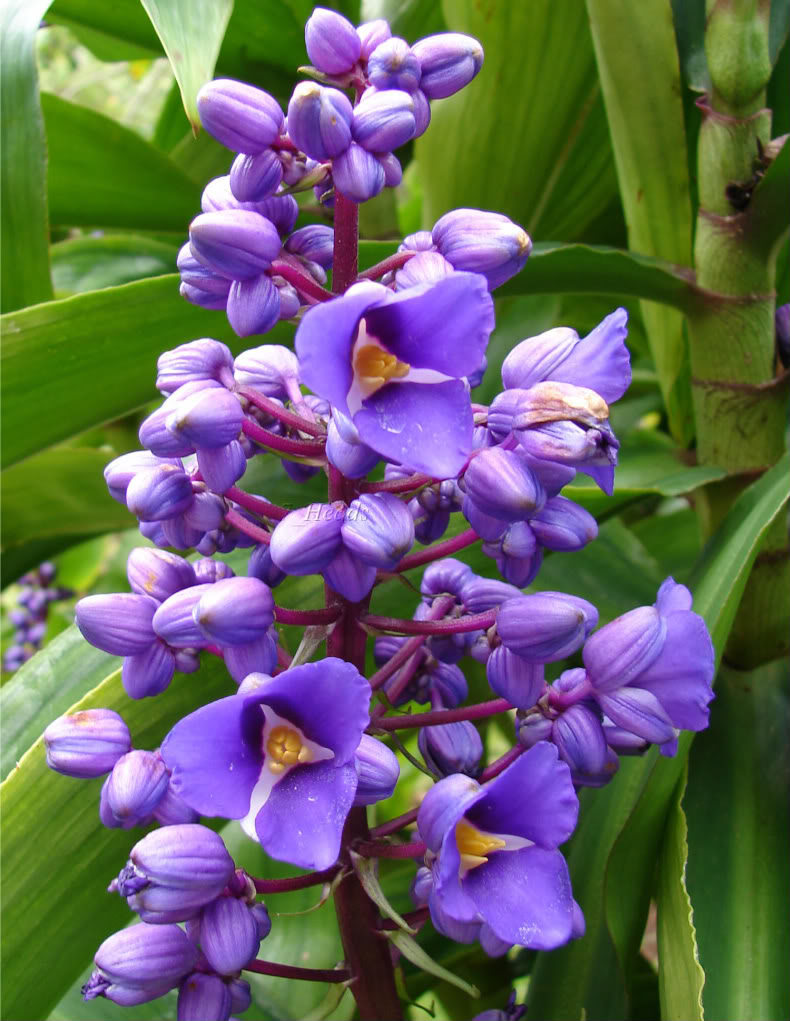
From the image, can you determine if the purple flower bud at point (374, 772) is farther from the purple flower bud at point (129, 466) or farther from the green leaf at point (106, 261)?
the green leaf at point (106, 261)

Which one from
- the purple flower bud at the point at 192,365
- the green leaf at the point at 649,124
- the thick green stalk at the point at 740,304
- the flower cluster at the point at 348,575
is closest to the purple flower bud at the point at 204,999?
the flower cluster at the point at 348,575

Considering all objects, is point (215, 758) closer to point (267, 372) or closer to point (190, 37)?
point (267, 372)

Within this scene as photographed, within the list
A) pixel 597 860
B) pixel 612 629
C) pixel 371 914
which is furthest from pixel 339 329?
pixel 597 860

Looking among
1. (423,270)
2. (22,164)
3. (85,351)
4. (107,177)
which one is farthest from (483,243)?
(107,177)

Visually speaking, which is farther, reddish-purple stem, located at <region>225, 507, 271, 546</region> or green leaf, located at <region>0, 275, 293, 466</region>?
green leaf, located at <region>0, 275, 293, 466</region>

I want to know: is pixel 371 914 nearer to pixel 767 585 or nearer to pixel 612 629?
pixel 612 629

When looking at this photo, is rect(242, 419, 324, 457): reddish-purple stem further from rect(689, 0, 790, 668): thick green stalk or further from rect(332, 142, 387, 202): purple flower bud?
rect(689, 0, 790, 668): thick green stalk

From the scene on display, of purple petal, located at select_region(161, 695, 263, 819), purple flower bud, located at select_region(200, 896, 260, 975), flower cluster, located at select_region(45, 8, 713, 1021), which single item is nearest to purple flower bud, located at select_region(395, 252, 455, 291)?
flower cluster, located at select_region(45, 8, 713, 1021)
